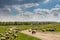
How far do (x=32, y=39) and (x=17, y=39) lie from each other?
119 inches

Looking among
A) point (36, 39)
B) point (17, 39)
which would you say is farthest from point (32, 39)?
point (17, 39)

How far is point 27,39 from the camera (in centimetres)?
3328

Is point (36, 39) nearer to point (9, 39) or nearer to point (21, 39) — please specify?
point (21, 39)

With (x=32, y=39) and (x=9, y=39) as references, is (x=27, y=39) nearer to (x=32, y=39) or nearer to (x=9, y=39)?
(x=32, y=39)

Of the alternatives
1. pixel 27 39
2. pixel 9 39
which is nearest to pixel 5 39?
pixel 9 39

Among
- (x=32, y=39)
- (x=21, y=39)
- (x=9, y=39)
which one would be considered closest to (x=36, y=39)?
(x=32, y=39)

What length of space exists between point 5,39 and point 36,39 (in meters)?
5.48

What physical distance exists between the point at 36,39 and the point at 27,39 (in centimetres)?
182

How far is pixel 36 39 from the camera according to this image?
3241 cm

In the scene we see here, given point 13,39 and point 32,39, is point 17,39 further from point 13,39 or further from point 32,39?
point 32,39

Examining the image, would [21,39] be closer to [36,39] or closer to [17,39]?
[17,39]

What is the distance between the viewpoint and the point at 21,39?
33.7 meters

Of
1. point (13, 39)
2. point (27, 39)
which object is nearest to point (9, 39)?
point (13, 39)

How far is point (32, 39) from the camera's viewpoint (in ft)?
107
